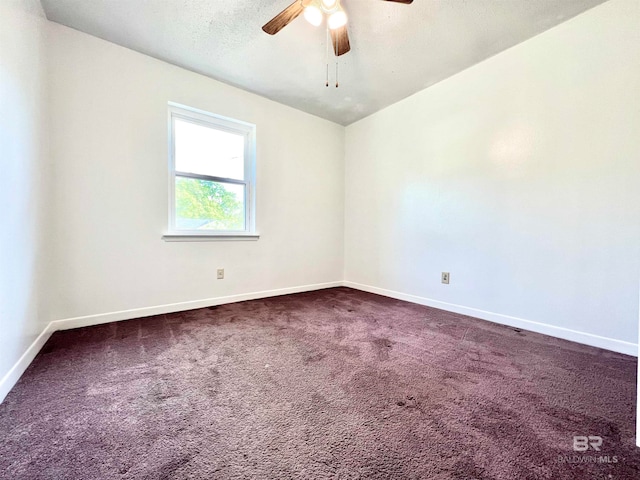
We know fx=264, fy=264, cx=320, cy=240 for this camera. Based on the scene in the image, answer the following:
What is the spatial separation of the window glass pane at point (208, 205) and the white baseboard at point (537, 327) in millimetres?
2211

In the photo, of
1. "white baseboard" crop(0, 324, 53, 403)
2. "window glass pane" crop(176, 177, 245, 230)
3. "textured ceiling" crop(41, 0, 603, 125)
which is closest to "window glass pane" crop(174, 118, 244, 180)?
"window glass pane" crop(176, 177, 245, 230)

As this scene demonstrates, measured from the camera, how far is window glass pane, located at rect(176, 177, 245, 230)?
273 cm

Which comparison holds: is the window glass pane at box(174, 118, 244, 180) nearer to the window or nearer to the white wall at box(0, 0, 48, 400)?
the window

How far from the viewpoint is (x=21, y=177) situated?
1.54m

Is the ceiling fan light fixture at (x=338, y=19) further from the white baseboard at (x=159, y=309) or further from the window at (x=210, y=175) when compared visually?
the white baseboard at (x=159, y=309)

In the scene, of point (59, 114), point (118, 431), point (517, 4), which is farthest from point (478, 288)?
point (59, 114)

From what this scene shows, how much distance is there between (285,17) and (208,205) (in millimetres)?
1896

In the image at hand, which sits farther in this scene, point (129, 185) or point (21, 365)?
point (129, 185)

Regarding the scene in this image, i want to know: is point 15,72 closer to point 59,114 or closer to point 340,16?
point 59,114

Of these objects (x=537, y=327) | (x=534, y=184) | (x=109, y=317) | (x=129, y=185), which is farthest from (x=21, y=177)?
(x=537, y=327)

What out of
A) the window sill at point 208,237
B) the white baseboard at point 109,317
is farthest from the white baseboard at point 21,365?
the window sill at point 208,237
